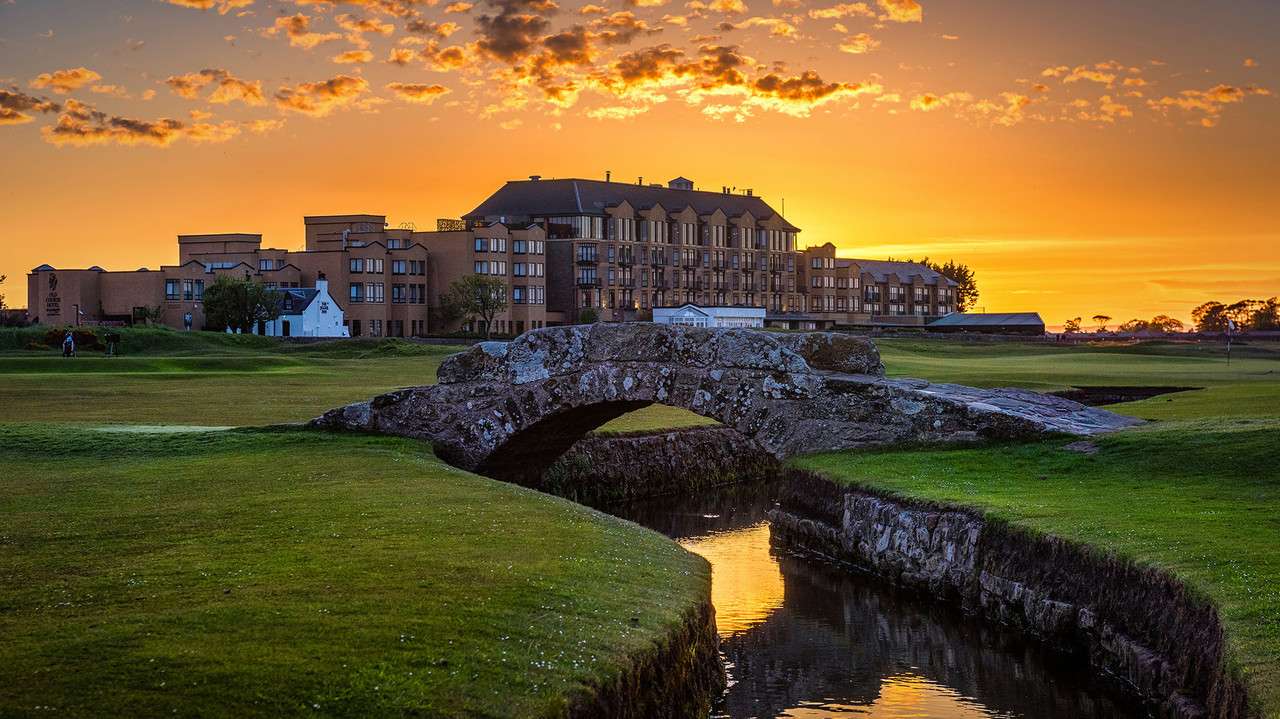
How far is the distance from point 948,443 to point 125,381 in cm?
3854

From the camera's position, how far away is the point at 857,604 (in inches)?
781

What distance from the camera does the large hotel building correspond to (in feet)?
472

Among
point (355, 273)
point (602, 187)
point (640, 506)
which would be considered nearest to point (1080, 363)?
point (640, 506)

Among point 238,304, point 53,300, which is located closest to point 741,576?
point 238,304

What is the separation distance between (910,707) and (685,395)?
9453 mm

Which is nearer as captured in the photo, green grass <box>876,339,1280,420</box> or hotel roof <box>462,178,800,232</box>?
green grass <box>876,339,1280,420</box>

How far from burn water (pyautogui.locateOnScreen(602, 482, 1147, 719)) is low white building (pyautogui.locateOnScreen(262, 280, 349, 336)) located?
115870 mm

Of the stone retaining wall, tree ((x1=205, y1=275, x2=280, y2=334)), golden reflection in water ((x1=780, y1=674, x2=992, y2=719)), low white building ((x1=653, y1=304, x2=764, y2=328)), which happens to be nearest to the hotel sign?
tree ((x1=205, y1=275, x2=280, y2=334))

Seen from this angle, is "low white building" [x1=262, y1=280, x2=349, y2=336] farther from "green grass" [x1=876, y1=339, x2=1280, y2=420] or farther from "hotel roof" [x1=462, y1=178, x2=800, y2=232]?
"green grass" [x1=876, y1=339, x2=1280, y2=420]

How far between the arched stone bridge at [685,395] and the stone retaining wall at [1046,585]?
1533 millimetres

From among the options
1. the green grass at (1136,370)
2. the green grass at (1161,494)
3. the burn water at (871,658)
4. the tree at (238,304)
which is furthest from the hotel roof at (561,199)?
the burn water at (871,658)

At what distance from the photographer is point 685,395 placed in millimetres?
23328

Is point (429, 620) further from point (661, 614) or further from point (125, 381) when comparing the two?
point (125, 381)

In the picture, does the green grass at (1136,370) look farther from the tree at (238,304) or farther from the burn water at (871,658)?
the tree at (238,304)
